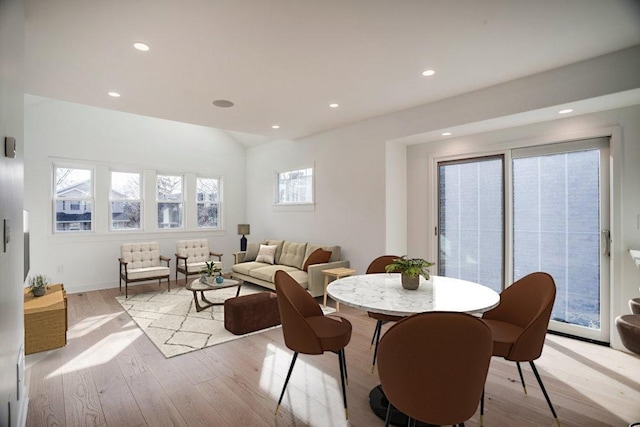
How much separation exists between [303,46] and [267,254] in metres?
4.06

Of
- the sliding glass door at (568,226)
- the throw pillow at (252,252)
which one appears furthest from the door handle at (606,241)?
the throw pillow at (252,252)

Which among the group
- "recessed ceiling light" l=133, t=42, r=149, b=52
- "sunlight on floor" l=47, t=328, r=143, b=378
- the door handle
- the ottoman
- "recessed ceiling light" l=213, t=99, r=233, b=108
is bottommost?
"sunlight on floor" l=47, t=328, r=143, b=378

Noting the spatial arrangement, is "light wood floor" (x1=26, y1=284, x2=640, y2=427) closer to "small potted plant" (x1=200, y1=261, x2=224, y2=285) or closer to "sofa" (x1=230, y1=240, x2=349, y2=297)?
"small potted plant" (x1=200, y1=261, x2=224, y2=285)

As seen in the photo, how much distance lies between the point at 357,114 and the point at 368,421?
371cm

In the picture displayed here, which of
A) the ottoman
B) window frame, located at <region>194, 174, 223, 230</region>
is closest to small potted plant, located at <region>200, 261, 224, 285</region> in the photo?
window frame, located at <region>194, 174, 223, 230</region>

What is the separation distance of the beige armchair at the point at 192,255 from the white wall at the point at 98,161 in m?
0.51

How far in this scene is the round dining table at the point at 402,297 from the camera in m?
1.87

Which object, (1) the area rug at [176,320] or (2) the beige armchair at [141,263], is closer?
(1) the area rug at [176,320]

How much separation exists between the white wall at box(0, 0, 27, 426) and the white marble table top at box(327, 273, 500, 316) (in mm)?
1678

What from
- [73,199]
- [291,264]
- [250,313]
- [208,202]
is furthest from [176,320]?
[208,202]

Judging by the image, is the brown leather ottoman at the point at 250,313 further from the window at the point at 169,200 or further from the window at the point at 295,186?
the window at the point at 169,200

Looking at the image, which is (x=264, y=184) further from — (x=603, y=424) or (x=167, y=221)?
(x=603, y=424)

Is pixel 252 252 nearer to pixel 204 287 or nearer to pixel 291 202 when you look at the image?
pixel 291 202

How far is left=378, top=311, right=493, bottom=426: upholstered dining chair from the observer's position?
4.53 ft
